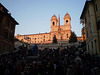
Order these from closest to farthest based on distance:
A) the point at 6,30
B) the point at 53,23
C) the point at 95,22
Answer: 1. the point at 95,22
2. the point at 6,30
3. the point at 53,23

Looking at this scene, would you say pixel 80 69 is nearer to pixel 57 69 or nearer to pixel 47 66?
pixel 57 69

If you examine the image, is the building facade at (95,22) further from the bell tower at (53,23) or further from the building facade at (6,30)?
the bell tower at (53,23)

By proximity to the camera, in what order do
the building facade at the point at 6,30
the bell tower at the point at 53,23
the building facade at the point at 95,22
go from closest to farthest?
the building facade at the point at 95,22 → the building facade at the point at 6,30 → the bell tower at the point at 53,23

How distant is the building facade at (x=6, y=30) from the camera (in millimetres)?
28094

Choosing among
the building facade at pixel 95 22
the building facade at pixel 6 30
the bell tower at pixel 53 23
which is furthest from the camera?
the bell tower at pixel 53 23

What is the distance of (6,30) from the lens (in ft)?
99.3

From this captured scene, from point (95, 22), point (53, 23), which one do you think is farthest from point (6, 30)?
point (53, 23)

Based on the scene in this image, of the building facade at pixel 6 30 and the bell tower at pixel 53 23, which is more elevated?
the bell tower at pixel 53 23

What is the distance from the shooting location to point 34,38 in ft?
319

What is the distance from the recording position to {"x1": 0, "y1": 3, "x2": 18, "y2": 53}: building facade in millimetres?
28094

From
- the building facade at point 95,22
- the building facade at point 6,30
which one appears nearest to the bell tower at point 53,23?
the building facade at point 6,30

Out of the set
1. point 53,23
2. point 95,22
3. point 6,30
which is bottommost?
point 6,30

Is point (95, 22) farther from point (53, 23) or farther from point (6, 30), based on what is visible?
point (53, 23)

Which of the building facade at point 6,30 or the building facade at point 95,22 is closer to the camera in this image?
the building facade at point 95,22
